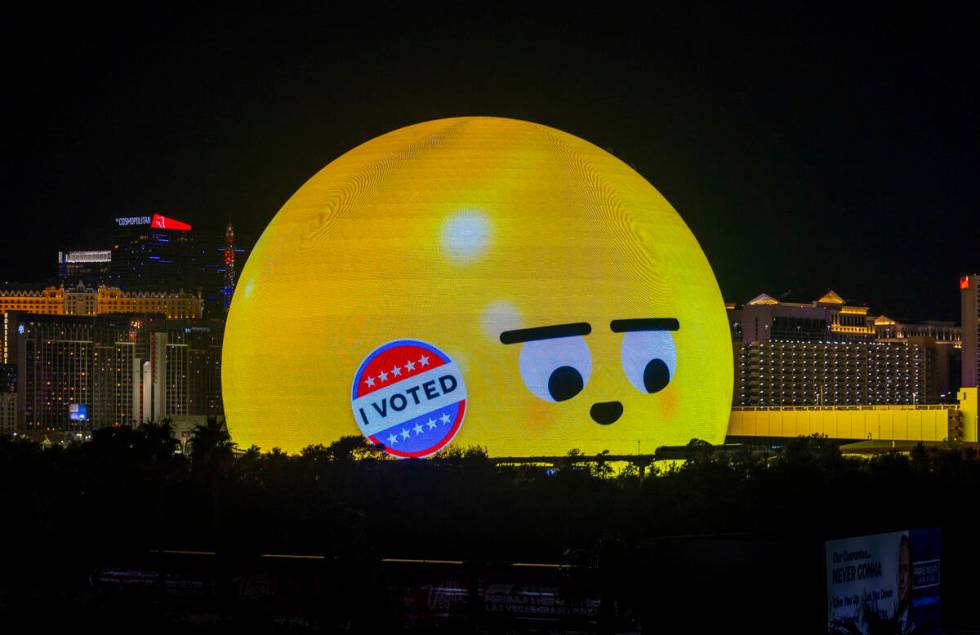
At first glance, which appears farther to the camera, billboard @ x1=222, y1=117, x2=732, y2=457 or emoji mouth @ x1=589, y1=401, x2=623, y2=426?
emoji mouth @ x1=589, y1=401, x2=623, y2=426

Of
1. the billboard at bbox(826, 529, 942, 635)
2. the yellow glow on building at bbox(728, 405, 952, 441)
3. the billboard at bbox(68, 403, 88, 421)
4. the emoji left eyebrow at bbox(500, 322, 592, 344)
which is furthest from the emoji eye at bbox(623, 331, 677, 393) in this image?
the billboard at bbox(68, 403, 88, 421)

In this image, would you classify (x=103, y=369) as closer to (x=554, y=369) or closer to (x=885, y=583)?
(x=554, y=369)

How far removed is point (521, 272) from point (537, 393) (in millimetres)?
2658

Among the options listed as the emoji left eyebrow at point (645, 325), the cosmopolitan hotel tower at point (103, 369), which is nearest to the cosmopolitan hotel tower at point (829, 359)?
the cosmopolitan hotel tower at point (103, 369)

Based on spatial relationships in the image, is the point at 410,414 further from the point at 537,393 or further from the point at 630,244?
the point at 630,244

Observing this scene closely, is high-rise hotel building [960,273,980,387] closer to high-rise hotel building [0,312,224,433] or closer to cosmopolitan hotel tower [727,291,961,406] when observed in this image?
cosmopolitan hotel tower [727,291,961,406]

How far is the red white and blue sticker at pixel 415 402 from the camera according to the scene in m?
38.4

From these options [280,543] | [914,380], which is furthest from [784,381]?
[280,543]

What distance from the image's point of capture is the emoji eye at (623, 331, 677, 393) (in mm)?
39531

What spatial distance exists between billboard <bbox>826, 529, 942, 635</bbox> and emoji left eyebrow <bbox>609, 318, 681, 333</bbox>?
53.6 ft

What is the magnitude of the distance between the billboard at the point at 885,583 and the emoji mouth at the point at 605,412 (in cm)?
1578

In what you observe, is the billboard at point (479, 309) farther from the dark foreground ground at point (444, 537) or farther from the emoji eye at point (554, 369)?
the dark foreground ground at point (444, 537)

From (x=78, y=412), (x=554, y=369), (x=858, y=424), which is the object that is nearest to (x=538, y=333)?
(x=554, y=369)

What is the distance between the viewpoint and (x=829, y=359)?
130 meters
